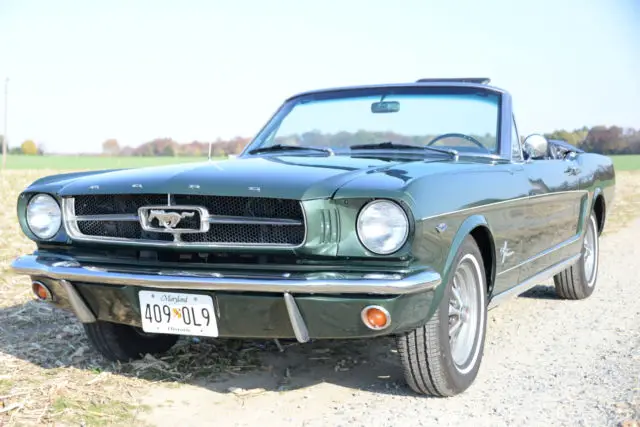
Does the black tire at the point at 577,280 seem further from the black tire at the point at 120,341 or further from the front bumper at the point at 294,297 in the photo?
the black tire at the point at 120,341

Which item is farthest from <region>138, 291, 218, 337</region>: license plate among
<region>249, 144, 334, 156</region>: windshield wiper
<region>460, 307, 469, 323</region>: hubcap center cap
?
<region>249, 144, 334, 156</region>: windshield wiper

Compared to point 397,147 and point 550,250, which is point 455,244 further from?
point 550,250

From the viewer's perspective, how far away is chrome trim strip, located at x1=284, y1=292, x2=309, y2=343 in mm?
3053

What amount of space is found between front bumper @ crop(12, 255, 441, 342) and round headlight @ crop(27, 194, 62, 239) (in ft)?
1.47

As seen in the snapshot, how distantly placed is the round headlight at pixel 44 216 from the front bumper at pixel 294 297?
17.6 inches

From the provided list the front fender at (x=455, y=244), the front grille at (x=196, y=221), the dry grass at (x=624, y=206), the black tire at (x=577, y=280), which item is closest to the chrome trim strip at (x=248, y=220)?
the front grille at (x=196, y=221)

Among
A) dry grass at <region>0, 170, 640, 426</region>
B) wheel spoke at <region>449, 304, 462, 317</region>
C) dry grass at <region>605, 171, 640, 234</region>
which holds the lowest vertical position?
dry grass at <region>605, 171, 640, 234</region>

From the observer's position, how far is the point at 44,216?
372cm

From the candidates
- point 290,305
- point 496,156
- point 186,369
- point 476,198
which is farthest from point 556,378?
point 186,369

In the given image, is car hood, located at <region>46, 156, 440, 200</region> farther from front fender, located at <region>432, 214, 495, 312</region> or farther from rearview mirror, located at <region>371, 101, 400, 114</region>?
rearview mirror, located at <region>371, 101, 400, 114</region>

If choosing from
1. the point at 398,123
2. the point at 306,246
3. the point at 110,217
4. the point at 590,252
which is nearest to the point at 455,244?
the point at 306,246

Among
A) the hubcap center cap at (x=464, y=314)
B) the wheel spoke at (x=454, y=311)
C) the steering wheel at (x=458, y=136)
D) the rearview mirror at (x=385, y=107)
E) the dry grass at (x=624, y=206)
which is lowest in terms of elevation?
the dry grass at (x=624, y=206)

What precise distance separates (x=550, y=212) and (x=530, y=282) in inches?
20.1

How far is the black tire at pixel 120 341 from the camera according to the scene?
4086mm
